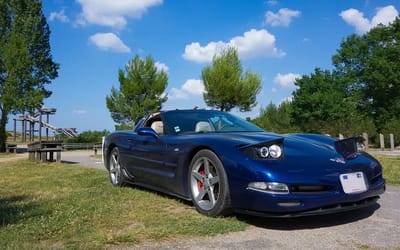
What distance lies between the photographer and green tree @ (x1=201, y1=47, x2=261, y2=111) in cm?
2817

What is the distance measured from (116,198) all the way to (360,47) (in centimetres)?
4796

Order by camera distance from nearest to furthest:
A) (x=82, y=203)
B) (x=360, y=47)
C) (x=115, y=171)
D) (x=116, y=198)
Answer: (x=82, y=203), (x=116, y=198), (x=115, y=171), (x=360, y=47)

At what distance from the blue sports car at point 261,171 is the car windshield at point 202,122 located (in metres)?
0.01

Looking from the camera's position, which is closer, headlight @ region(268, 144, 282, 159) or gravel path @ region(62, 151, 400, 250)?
gravel path @ region(62, 151, 400, 250)

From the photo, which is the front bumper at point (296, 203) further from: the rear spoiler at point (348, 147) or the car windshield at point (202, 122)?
the car windshield at point (202, 122)

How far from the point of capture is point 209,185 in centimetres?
409

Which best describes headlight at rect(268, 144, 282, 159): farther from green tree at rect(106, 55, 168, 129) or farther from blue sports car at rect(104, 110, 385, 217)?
green tree at rect(106, 55, 168, 129)

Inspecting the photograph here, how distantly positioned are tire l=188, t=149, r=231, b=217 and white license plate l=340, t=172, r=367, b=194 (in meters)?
1.06

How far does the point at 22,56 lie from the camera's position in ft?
86.6

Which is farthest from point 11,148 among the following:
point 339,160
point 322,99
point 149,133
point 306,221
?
point 322,99

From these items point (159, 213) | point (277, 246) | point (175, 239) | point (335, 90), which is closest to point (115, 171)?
point (159, 213)

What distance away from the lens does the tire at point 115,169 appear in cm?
629

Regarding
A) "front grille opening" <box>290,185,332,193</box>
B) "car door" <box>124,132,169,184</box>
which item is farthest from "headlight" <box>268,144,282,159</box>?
"car door" <box>124,132,169,184</box>

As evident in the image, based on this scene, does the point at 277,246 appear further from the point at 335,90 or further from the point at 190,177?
the point at 335,90
